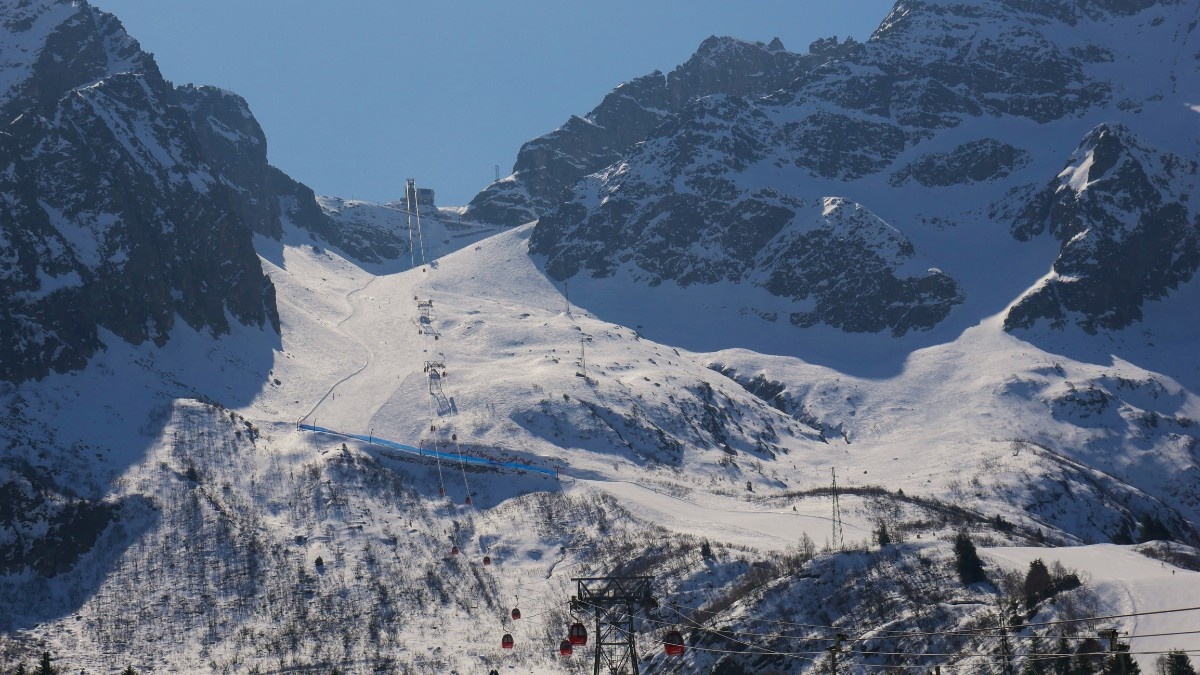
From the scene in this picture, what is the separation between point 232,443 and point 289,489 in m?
14.6

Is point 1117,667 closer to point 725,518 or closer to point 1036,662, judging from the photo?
point 1036,662

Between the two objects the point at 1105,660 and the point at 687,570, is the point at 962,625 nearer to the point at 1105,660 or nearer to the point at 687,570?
the point at 1105,660

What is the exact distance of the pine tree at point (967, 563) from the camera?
104 metres

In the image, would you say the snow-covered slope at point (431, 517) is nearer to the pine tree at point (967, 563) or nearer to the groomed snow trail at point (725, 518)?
the groomed snow trail at point (725, 518)

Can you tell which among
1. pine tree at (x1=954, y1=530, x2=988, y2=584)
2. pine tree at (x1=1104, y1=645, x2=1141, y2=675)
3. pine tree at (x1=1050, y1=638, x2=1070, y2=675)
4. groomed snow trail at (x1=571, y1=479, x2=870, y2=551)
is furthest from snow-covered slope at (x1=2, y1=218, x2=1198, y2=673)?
pine tree at (x1=1104, y1=645, x2=1141, y2=675)

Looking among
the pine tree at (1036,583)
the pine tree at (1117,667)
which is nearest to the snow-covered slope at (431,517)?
the pine tree at (1036,583)

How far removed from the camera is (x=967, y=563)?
104562 millimetres

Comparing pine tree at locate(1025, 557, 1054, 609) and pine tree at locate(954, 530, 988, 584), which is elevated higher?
pine tree at locate(954, 530, 988, 584)

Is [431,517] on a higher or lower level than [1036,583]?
higher

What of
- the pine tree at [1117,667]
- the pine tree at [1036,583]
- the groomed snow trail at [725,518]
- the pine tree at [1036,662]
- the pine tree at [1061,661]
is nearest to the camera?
the pine tree at [1117,667]

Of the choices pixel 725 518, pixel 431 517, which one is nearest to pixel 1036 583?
pixel 725 518

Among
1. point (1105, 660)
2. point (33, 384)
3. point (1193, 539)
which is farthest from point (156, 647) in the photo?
point (1193, 539)

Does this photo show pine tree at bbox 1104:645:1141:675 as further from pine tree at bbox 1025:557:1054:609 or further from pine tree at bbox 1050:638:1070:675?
pine tree at bbox 1025:557:1054:609

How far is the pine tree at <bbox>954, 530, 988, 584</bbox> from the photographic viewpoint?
10356cm
